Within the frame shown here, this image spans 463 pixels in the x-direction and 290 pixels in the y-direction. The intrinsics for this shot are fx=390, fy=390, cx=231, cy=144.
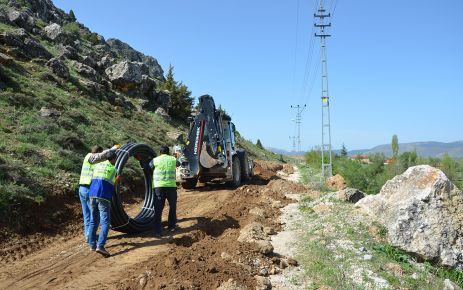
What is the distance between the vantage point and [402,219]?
762 cm

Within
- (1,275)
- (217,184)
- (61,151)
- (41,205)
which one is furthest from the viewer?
(217,184)

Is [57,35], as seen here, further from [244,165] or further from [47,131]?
[244,165]

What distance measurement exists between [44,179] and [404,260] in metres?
8.90

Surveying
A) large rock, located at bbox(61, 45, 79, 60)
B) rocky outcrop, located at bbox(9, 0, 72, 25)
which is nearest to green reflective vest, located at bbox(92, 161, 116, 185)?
large rock, located at bbox(61, 45, 79, 60)

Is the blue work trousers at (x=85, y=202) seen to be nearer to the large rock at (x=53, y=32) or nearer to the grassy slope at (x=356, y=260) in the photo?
the grassy slope at (x=356, y=260)

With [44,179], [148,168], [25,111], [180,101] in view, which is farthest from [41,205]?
[180,101]

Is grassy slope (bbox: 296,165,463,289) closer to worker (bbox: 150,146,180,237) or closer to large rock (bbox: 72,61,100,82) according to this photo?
worker (bbox: 150,146,180,237)

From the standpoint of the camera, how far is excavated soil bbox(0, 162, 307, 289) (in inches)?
227

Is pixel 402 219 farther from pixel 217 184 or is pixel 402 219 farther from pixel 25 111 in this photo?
pixel 25 111

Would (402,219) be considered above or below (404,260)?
above

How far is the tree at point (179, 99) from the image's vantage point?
36.0m

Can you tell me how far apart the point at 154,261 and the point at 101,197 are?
157 centimetres

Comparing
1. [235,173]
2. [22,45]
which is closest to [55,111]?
[235,173]

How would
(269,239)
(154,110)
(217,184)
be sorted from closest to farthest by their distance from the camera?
1. (269,239)
2. (217,184)
3. (154,110)
